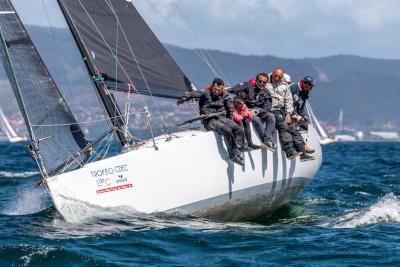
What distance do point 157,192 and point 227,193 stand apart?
1.20 m

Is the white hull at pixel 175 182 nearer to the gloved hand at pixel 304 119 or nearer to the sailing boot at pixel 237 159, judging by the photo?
the sailing boot at pixel 237 159

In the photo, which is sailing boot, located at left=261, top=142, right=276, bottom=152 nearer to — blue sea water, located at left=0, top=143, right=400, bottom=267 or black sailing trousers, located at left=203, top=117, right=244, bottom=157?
black sailing trousers, located at left=203, top=117, right=244, bottom=157

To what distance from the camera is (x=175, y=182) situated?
11.6m

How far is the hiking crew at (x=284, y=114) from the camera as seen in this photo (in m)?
12.9

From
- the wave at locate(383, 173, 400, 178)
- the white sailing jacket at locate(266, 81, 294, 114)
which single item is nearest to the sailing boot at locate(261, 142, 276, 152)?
the white sailing jacket at locate(266, 81, 294, 114)

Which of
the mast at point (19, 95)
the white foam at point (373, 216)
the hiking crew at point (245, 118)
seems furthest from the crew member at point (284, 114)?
the mast at point (19, 95)

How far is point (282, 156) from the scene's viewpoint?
13.2m

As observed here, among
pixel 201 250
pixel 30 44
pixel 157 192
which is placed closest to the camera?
pixel 201 250

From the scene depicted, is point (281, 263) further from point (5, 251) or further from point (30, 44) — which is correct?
point (30, 44)

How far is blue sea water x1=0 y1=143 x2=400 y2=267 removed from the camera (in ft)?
30.0

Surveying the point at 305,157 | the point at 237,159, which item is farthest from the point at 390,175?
the point at 237,159

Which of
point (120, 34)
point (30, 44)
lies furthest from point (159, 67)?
point (30, 44)

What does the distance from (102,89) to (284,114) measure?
9.53 ft

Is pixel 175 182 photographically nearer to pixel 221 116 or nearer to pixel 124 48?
pixel 221 116
